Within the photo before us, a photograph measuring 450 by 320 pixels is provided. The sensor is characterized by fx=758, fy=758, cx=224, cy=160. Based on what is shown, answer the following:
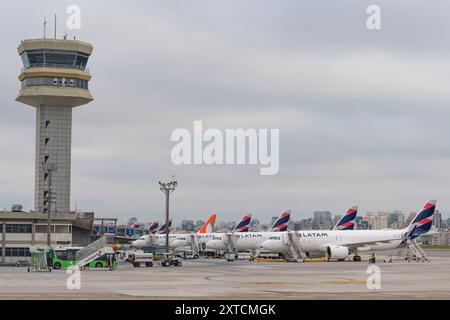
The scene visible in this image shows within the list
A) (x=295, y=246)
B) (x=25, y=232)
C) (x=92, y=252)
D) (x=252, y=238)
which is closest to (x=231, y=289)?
(x=92, y=252)

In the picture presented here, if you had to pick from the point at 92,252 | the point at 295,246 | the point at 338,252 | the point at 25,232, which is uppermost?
the point at 25,232

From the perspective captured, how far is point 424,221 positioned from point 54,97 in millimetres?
80881

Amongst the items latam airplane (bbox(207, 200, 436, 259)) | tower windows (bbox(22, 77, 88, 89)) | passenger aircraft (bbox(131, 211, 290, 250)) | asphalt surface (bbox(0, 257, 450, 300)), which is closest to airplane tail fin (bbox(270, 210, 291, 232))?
passenger aircraft (bbox(131, 211, 290, 250))

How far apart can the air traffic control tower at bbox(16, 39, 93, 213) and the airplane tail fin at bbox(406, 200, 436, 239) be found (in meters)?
75.2

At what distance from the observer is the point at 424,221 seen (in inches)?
5108

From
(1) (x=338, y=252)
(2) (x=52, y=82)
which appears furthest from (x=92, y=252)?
(2) (x=52, y=82)

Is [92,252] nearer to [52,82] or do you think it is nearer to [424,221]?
[424,221]

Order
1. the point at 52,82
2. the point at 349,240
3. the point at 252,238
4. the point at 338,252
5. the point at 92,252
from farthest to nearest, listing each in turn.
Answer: the point at 52,82
the point at 252,238
the point at 349,240
the point at 338,252
the point at 92,252

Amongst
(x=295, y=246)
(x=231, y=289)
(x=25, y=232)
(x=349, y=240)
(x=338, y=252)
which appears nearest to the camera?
(x=231, y=289)

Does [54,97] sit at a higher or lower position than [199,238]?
higher

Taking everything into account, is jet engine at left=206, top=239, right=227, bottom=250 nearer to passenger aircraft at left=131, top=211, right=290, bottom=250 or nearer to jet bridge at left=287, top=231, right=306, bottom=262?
passenger aircraft at left=131, top=211, right=290, bottom=250

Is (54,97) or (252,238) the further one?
(54,97)

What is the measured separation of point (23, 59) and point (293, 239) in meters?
75.8

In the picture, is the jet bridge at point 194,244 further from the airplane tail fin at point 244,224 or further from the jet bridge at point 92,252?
the jet bridge at point 92,252
